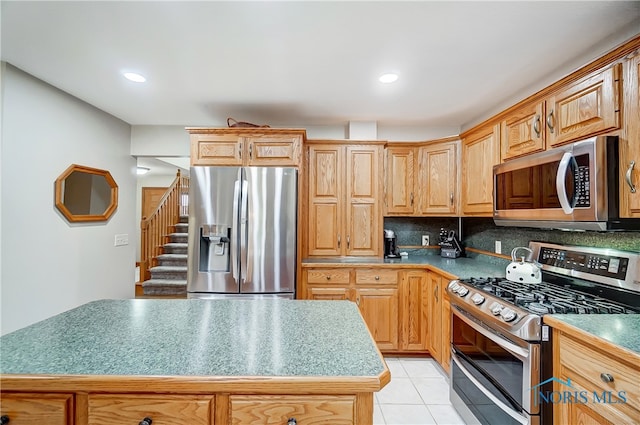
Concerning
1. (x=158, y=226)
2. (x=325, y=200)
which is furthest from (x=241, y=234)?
(x=158, y=226)

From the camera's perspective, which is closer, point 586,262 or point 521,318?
point 521,318

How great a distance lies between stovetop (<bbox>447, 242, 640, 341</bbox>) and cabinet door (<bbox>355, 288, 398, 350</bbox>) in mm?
848

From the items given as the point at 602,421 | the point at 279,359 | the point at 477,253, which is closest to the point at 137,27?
the point at 279,359

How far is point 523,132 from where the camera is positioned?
2.03 m

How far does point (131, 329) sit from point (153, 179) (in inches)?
296

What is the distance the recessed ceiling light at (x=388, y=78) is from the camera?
2227 millimetres

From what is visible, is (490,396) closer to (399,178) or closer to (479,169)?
(479,169)

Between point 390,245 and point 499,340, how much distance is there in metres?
Result: 1.71

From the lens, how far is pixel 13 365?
880mm

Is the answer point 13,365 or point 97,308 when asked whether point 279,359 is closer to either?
point 13,365

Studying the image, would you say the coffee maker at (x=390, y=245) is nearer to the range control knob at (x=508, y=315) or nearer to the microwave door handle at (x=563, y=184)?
the range control knob at (x=508, y=315)

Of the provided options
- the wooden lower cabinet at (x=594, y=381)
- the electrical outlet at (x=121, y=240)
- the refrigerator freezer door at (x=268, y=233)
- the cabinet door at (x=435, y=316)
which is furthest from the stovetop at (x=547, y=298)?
the electrical outlet at (x=121, y=240)

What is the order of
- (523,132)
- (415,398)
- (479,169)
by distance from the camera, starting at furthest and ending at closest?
(479,169), (415,398), (523,132)

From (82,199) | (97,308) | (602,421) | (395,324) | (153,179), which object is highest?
(153,179)
